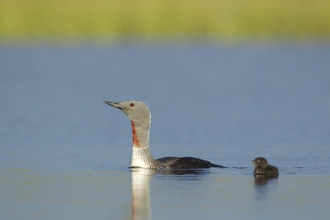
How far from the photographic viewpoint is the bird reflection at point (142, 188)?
25.2 feet

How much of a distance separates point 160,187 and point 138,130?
179 centimetres

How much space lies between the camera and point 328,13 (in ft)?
113

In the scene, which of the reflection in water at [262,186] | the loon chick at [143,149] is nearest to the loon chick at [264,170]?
the reflection in water at [262,186]

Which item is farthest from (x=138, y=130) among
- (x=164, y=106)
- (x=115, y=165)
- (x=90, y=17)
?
(x=90, y=17)

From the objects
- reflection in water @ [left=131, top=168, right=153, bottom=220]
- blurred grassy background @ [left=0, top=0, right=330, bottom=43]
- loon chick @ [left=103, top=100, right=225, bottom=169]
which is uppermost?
blurred grassy background @ [left=0, top=0, right=330, bottom=43]

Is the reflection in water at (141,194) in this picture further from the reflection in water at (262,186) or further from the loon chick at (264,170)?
the loon chick at (264,170)

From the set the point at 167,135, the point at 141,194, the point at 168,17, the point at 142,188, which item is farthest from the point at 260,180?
the point at 168,17

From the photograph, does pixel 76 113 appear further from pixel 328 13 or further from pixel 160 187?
pixel 328 13

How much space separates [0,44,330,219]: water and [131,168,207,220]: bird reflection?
0.07 ft

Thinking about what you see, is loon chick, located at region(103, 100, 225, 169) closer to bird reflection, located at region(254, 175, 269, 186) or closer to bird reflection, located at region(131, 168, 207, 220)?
bird reflection, located at region(131, 168, 207, 220)

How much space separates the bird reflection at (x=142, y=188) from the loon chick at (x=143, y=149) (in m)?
0.13

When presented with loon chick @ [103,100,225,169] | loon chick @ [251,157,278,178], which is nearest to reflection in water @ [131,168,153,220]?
loon chick @ [103,100,225,169]

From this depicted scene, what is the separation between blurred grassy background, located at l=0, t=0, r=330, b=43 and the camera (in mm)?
33812

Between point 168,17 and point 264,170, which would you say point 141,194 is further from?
point 168,17
